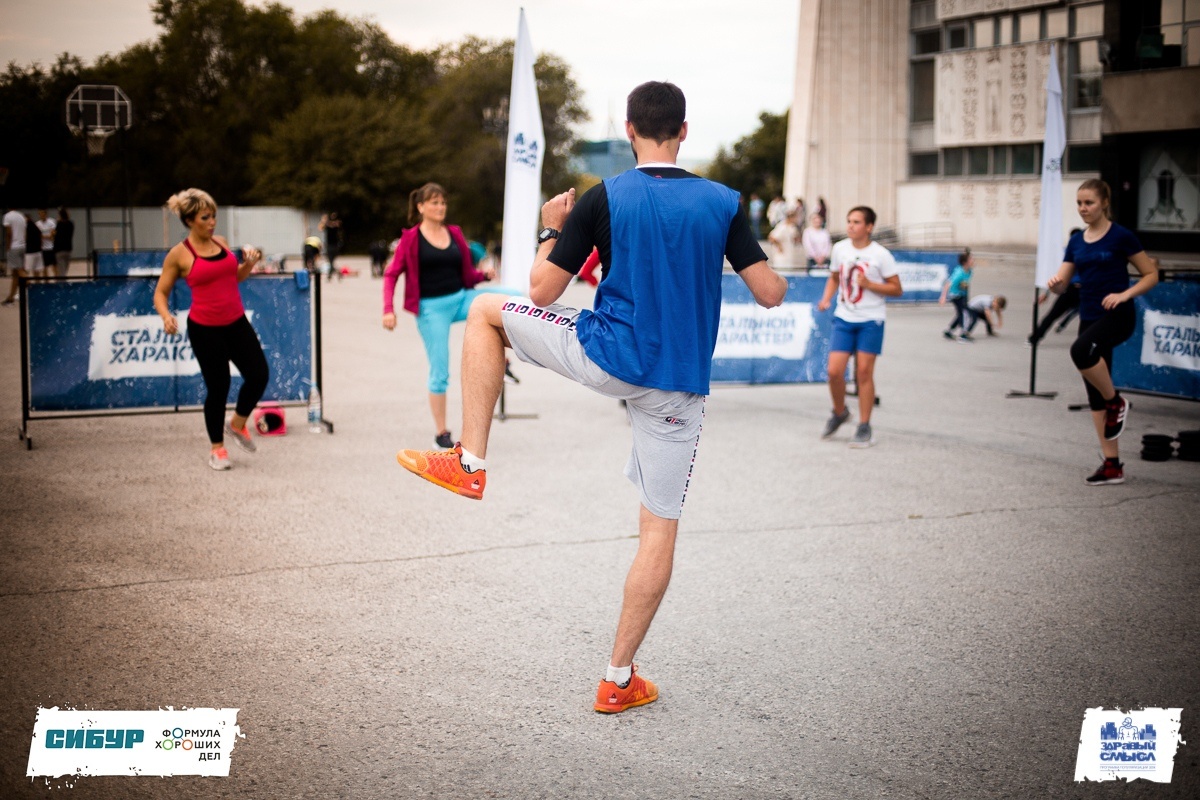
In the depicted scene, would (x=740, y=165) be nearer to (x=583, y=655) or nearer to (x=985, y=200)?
(x=985, y=200)

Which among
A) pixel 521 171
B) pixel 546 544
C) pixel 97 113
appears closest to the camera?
pixel 546 544

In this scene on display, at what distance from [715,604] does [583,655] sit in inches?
37.5

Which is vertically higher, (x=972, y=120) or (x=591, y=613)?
(x=972, y=120)

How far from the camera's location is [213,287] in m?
7.93

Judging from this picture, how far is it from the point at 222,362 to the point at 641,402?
5135mm

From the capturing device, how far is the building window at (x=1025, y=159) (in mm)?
44594

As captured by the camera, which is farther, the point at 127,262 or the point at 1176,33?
the point at 1176,33

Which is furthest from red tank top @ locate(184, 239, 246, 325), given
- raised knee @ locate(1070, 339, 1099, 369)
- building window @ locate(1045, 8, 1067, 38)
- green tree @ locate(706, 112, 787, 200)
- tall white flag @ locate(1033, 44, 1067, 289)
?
green tree @ locate(706, 112, 787, 200)

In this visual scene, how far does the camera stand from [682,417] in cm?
388

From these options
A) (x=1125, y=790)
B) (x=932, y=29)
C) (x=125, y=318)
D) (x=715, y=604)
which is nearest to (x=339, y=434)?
(x=125, y=318)

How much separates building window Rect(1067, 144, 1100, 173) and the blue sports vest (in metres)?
46.0

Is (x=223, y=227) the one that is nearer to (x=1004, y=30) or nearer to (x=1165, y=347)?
(x=1004, y=30)

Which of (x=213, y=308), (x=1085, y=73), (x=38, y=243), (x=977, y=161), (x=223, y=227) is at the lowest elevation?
(x=213, y=308)

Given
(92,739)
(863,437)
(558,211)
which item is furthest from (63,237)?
(558,211)
